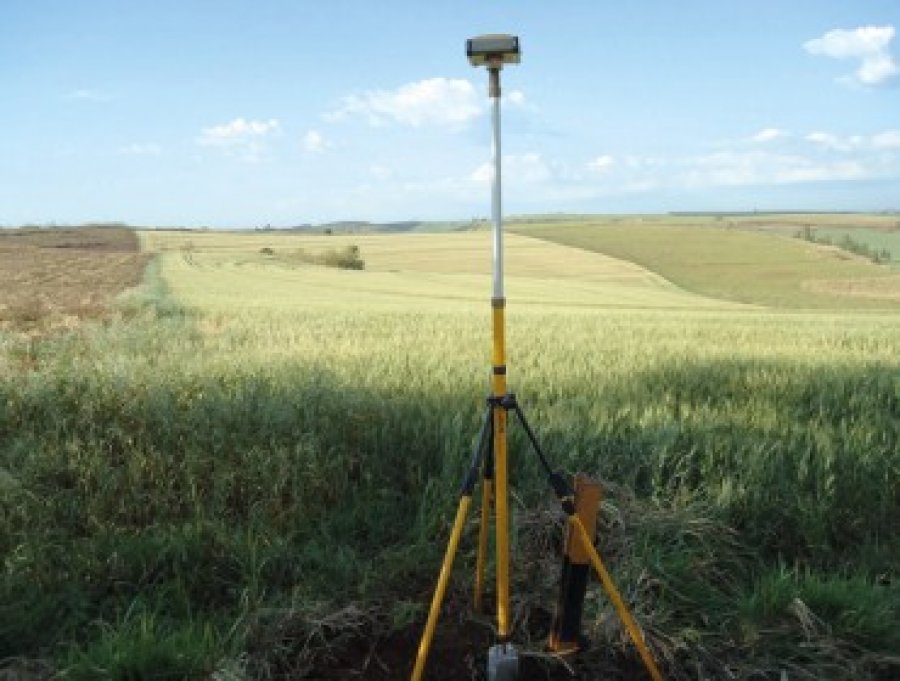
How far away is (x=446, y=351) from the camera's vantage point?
849cm

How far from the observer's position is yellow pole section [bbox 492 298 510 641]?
2949 mm

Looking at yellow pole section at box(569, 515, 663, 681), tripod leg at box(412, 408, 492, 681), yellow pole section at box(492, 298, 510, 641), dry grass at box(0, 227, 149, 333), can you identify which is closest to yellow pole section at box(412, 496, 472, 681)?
tripod leg at box(412, 408, 492, 681)

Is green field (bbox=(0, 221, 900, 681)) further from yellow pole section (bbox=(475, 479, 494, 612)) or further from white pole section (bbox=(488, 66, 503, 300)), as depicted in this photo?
white pole section (bbox=(488, 66, 503, 300))

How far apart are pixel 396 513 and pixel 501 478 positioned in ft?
5.11

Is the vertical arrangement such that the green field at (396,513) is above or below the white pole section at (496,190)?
below

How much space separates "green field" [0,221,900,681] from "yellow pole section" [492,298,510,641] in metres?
0.44

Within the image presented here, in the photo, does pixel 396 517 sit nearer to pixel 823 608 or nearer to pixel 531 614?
pixel 531 614

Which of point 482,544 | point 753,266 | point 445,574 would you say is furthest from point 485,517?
point 753,266

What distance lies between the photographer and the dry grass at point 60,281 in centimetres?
1431

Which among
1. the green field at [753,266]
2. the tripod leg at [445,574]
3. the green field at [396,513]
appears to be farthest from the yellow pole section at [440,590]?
the green field at [753,266]

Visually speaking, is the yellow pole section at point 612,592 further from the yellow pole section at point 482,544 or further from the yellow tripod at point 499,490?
the yellow pole section at point 482,544

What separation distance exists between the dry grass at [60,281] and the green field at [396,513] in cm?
732

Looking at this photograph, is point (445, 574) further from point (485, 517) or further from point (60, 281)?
point (60, 281)

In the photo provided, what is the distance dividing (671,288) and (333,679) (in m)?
52.2
